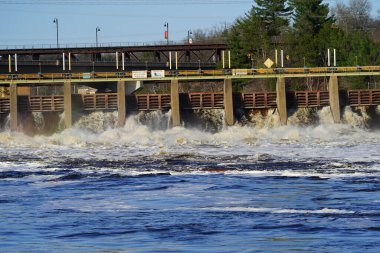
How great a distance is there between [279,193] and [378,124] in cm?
5098

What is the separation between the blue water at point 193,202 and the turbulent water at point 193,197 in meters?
0.04

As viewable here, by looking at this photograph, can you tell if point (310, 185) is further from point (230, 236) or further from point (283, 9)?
point (283, 9)

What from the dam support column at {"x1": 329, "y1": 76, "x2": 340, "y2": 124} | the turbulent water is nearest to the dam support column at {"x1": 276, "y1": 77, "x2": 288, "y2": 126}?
the dam support column at {"x1": 329, "y1": 76, "x2": 340, "y2": 124}

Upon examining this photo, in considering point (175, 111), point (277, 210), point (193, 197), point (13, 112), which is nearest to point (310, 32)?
point (175, 111)

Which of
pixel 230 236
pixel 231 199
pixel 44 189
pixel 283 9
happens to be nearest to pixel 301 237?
pixel 230 236

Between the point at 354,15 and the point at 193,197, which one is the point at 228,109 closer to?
the point at 193,197

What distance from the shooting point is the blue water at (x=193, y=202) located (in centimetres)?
2575

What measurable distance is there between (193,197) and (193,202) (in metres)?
1.50

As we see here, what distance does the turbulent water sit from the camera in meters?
25.9

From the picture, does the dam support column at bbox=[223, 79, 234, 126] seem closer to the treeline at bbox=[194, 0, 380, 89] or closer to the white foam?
the treeline at bbox=[194, 0, 380, 89]

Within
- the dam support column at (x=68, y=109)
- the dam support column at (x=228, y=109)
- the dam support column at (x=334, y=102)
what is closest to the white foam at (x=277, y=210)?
the dam support column at (x=228, y=109)

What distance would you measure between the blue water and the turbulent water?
36 millimetres

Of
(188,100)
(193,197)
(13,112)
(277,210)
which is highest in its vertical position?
(188,100)

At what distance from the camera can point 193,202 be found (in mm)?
33875
